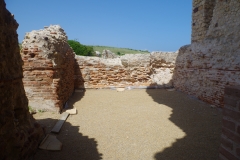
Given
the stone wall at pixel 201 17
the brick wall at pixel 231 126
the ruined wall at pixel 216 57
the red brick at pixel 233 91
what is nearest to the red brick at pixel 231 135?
the brick wall at pixel 231 126

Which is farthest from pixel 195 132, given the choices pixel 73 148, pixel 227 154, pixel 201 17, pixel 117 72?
pixel 117 72

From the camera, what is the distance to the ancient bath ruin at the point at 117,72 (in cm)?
218

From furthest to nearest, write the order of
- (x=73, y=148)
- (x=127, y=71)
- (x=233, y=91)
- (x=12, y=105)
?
(x=127, y=71)
(x=73, y=148)
(x=12, y=105)
(x=233, y=91)

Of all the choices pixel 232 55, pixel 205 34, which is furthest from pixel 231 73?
pixel 205 34

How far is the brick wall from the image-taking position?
1606mm

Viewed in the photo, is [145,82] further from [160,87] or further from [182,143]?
[182,143]

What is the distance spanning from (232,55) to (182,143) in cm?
340

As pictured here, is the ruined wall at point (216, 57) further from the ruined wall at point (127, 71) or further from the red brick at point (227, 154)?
the red brick at point (227, 154)

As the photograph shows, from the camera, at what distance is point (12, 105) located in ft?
7.89

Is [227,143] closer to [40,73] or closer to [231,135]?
[231,135]

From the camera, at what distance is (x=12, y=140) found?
2.27 metres

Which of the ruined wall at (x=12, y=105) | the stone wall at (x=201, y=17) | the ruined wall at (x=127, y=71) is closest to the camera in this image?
the ruined wall at (x=12, y=105)

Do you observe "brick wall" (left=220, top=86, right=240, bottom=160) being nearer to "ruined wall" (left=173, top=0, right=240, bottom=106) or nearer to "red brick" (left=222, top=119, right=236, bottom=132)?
"red brick" (left=222, top=119, right=236, bottom=132)

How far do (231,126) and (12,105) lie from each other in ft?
8.88
